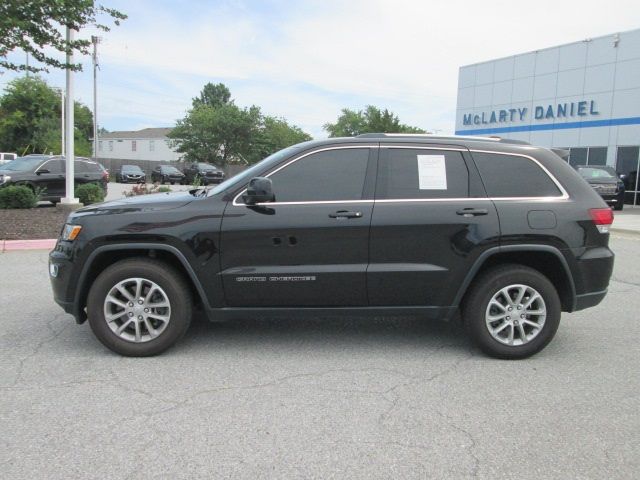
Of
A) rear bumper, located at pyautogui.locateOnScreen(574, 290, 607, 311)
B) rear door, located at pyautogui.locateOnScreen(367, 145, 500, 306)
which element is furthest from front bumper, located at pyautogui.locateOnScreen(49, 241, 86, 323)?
rear bumper, located at pyautogui.locateOnScreen(574, 290, 607, 311)

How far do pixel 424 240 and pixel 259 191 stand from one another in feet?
4.46

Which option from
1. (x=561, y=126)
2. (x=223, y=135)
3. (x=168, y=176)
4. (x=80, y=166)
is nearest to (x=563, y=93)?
(x=561, y=126)

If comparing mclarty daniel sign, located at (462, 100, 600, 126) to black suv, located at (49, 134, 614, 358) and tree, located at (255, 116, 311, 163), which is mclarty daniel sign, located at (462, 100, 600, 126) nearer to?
tree, located at (255, 116, 311, 163)

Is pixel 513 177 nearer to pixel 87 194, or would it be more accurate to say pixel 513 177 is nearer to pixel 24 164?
pixel 87 194

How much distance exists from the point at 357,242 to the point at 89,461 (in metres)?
2.38

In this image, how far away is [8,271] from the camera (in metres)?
7.71

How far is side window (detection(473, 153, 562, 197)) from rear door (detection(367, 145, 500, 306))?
0.58 ft

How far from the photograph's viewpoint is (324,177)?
441 cm

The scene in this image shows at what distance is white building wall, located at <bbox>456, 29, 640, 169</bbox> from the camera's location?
2402cm

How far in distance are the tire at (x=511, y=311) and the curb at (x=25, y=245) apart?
26.3ft

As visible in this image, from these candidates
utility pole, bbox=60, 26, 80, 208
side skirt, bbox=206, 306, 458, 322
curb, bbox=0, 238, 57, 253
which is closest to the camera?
side skirt, bbox=206, 306, 458, 322

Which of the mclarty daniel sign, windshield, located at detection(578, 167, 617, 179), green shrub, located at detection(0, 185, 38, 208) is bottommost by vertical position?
green shrub, located at detection(0, 185, 38, 208)

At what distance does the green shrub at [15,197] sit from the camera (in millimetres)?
13250

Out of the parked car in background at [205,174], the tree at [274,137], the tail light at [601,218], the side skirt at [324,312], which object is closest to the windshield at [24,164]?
the side skirt at [324,312]
